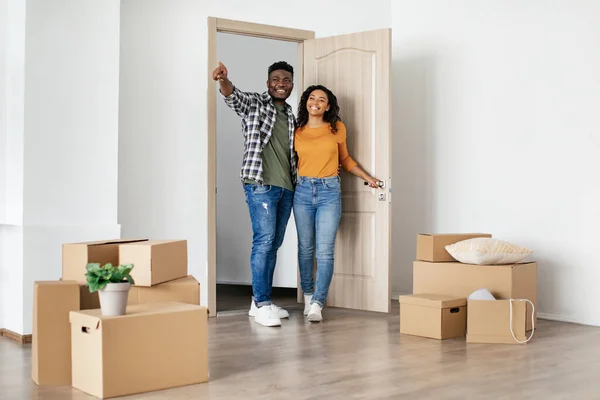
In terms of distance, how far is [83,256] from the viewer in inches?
114

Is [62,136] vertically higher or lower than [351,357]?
higher

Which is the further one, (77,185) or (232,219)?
(232,219)

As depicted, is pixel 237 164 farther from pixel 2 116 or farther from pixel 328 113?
pixel 2 116

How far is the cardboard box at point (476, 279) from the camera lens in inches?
148

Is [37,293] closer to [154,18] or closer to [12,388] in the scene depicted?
[12,388]

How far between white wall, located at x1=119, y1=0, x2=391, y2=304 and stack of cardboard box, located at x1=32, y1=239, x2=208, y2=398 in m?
1.27

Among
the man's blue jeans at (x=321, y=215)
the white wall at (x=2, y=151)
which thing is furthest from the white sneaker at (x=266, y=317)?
the white wall at (x=2, y=151)

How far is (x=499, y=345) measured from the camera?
3.47 metres

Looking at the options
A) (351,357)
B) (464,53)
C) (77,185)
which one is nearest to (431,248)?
(351,357)

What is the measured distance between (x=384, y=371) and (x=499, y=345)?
867 mm

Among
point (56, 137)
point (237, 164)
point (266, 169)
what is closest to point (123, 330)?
point (56, 137)

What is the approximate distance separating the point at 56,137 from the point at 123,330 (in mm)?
1576

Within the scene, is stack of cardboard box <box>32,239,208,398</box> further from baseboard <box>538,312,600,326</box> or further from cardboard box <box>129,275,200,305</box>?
baseboard <box>538,312,600,326</box>

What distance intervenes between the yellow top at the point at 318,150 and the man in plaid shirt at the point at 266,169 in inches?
2.8
